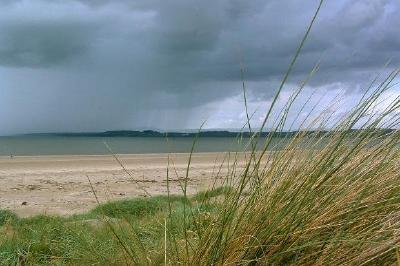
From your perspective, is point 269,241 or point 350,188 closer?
point 269,241

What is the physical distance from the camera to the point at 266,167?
2.41 metres

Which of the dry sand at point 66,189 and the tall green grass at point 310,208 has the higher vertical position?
the tall green grass at point 310,208

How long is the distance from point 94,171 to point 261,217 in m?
18.3

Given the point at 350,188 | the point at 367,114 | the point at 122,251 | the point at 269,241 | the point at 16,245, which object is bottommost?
the point at 16,245

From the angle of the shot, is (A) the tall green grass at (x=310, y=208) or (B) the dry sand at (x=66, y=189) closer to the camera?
(A) the tall green grass at (x=310, y=208)

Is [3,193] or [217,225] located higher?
[217,225]

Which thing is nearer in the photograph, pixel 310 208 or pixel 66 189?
pixel 310 208

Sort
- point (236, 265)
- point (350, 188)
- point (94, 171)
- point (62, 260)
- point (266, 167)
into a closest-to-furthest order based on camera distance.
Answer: point (236, 265)
point (350, 188)
point (266, 167)
point (62, 260)
point (94, 171)

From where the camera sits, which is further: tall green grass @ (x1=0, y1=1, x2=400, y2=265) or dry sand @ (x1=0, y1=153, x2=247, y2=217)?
dry sand @ (x1=0, y1=153, x2=247, y2=217)

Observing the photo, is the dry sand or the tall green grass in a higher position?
the tall green grass

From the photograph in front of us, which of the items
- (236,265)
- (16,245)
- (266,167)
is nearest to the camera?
(236,265)

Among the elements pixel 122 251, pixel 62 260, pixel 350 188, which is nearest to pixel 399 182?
pixel 350 188

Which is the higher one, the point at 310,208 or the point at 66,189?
the point at 310,208

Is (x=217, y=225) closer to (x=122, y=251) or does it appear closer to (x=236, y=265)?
(x=236, y=265)
